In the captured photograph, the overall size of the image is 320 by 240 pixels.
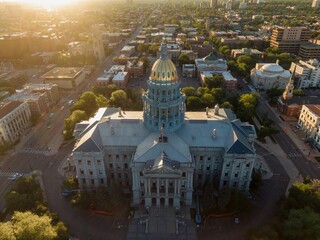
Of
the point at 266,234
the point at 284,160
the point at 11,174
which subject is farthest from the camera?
the point at 284,160

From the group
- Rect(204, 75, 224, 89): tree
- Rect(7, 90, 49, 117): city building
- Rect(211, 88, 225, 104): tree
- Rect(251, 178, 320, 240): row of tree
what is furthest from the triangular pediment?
Rect(204, 75, 224, 89): tree

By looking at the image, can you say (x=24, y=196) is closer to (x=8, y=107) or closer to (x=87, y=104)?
(x=8, y=107)

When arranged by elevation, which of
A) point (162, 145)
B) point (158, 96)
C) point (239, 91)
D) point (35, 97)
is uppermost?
point (158, 96)

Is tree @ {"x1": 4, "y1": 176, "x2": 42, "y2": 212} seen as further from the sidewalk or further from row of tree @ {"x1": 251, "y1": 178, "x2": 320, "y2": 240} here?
the sidewalk

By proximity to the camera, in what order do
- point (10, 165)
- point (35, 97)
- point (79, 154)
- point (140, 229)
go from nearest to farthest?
1. point (140, 229)
2. point (79, 154)
3. point (10, 165)
4. point (35, 97)

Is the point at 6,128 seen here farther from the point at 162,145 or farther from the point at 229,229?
the point at 229,229

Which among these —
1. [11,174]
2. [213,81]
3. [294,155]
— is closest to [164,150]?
[294,155]

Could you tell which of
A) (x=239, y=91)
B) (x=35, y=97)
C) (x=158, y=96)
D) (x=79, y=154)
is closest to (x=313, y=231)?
(x=158, y=96)
